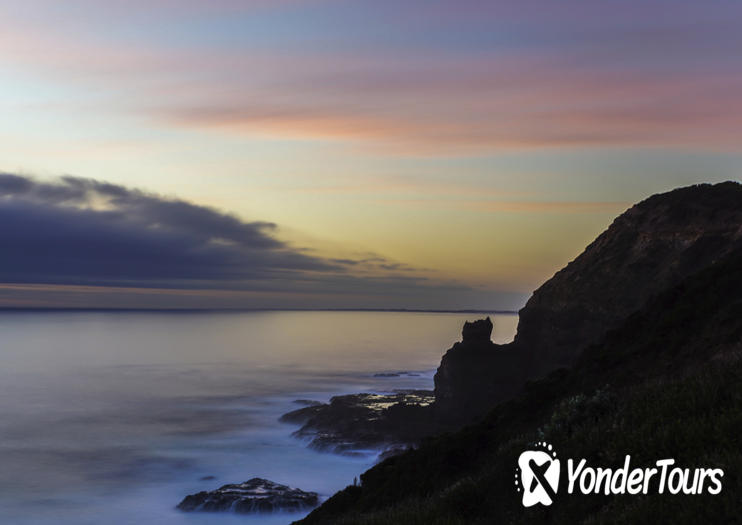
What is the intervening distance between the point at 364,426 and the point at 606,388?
54.5 m

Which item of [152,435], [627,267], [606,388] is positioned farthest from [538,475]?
[152,435]

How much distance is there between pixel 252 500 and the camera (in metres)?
45.8

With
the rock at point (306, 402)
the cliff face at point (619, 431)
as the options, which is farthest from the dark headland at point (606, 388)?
the rock at point (306, 402)

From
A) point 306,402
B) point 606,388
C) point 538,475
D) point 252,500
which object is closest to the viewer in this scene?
point 538,475

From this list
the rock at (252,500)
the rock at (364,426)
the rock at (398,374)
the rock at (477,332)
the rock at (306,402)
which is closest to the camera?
the rock at (252,500)

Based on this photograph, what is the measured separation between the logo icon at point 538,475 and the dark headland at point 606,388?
223 millimetres

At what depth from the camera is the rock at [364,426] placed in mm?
62000

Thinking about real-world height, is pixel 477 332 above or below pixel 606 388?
below

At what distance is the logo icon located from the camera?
10992mm

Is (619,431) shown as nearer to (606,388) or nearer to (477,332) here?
(606,388)

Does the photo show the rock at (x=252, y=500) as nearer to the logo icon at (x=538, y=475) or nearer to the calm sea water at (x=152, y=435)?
the calm sea water at (x=152, y=435)

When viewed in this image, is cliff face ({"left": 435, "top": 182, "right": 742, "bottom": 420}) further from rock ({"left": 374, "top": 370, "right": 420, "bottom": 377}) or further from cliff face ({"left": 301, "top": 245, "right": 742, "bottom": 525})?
rock ({"left": 374, "top": 370, "right": 420, "bottom": 377})

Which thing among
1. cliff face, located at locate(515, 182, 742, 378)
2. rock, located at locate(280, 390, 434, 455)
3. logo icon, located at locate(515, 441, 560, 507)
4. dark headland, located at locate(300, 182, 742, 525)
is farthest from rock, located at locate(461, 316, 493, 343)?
logo icon, located at locate(515, 441, 560, 507)

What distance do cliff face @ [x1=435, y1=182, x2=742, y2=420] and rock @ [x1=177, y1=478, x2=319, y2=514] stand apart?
19180 mm
